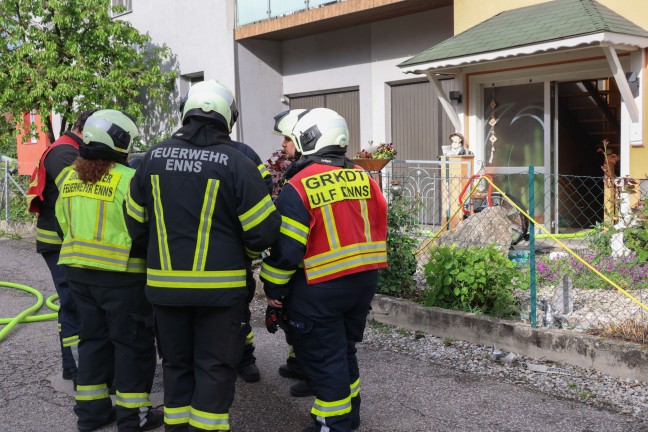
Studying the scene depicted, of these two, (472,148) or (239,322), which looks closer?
(239,322)

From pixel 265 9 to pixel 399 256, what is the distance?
9.02 meters

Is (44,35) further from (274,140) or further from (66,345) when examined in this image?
(66,345)

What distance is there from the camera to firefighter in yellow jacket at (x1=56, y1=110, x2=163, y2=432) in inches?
159

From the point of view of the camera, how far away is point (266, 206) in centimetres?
361

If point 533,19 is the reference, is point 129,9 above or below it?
above

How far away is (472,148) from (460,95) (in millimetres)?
842

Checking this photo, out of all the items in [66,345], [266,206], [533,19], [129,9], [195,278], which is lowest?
[66,345]

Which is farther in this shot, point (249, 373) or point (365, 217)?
point (249, 373)

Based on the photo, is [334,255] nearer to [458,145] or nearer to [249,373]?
[249,373]

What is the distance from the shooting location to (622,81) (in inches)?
345


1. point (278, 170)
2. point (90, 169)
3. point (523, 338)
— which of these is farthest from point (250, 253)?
point (278, 170)

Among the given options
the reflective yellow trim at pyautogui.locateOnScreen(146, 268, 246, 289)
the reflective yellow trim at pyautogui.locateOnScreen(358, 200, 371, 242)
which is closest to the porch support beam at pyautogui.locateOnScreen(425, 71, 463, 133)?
the reflective yellow trim at pyautogui.locateOnScreen(358, 200, 371, 242)

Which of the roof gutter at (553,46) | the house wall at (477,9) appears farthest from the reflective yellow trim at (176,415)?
the house wall at (477,9)

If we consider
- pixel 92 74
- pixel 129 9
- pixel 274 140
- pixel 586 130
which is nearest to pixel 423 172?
pixel 586 130
